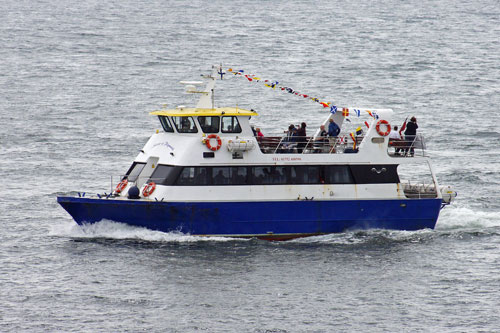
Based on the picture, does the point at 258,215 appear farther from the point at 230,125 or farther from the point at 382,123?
the point at 382,123

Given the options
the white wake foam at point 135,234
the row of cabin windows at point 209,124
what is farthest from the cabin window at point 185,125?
the white wake foam at point 135,234

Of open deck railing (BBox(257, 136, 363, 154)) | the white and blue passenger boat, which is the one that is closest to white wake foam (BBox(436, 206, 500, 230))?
the white and blue passenger boat

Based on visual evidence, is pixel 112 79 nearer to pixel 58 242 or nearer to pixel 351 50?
pixel 351 50

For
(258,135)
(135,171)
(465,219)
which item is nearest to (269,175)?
(258,135)

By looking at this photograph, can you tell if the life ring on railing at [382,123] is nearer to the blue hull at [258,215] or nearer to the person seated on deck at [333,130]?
the person seated on deck at [333,130]

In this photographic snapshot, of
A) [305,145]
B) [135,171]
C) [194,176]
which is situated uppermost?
[305,145]

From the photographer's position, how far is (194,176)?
121ft

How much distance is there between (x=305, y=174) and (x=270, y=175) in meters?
1.43

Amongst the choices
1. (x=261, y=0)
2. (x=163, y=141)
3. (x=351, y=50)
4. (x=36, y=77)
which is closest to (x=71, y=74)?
(x=36, y=77)

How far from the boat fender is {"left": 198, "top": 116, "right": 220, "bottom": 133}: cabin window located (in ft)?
11.6

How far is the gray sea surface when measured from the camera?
101 feet

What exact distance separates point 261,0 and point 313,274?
13970cm

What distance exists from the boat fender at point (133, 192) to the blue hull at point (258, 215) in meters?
0.46

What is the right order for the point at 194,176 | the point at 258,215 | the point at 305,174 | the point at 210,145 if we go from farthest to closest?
the point at 305,174, the point at 258,215, the point at 210,145, the point at 194,176
